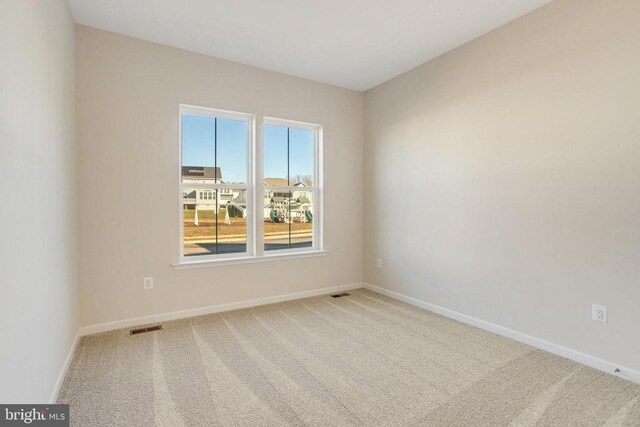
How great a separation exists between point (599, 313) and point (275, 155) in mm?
3425

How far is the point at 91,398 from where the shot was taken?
191 cm

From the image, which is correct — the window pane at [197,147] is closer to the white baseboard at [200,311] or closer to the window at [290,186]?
the window at [290,186]

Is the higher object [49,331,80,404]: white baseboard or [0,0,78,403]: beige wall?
[0,0,78,403]: beige wall

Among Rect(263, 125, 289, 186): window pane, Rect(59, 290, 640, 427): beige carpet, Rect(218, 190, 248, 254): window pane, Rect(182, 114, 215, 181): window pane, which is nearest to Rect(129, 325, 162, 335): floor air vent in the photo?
Rect(59, 290, 640, 427): beige carpet

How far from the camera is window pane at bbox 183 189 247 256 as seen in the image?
343cm

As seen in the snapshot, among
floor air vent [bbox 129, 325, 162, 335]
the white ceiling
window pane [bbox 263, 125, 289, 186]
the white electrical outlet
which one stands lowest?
floor air vent [bbox 129, 325, 162, 335]

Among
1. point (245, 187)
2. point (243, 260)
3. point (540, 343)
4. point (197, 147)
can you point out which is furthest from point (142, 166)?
point (540, 343)

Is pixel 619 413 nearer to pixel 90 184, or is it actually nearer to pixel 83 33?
pixel 90 184

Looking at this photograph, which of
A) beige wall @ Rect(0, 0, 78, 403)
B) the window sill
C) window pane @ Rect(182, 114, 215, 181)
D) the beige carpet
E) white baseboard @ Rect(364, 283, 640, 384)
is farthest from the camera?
window pane @ Rect(182, 114, 215, 181)

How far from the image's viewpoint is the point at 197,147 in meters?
3.46

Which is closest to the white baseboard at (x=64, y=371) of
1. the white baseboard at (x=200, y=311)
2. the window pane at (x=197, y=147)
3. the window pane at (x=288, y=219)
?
the white baseboard at (x=200, y=311)

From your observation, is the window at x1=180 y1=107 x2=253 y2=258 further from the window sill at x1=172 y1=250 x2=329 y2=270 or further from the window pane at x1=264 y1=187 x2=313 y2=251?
the window pane at x1=264 y1=187 x2=313 y2=251

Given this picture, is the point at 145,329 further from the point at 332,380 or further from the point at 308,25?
the point at 308,25

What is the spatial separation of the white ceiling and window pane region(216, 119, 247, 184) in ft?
2.38
